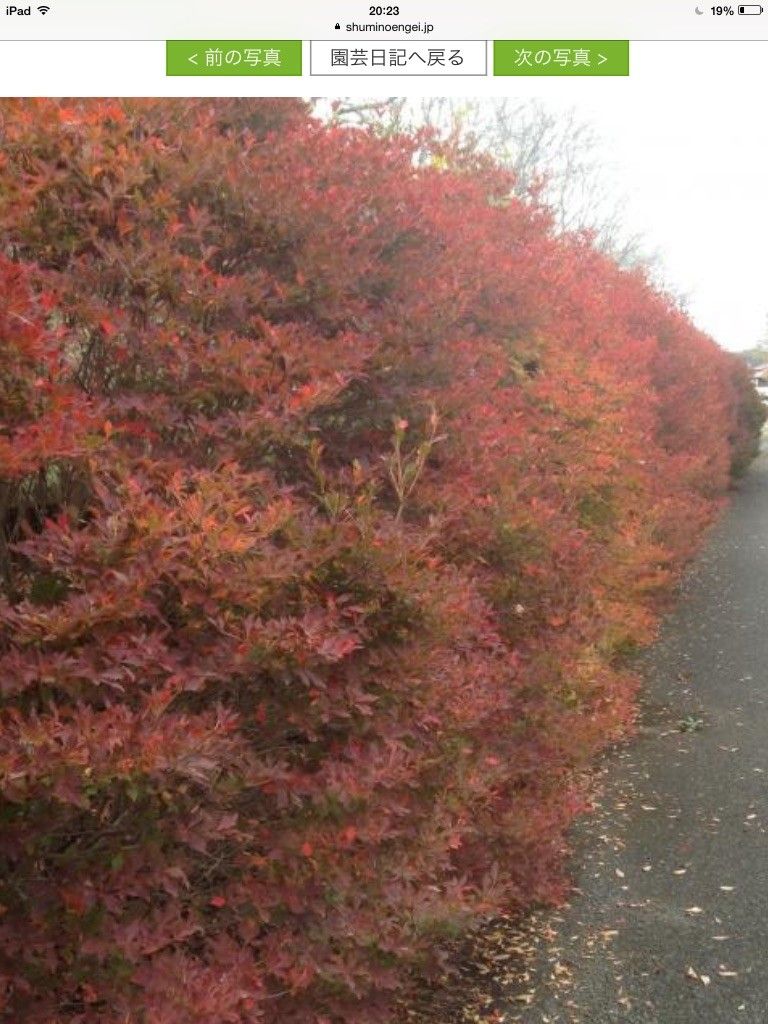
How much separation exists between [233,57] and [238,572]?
5.58 feet

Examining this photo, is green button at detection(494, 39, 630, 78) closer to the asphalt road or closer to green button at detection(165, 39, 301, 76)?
green button at detection(165, 39, 301, 76)

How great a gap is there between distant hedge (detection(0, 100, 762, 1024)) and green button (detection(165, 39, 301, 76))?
0.14 meters

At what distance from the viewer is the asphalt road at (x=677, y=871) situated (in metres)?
3.81

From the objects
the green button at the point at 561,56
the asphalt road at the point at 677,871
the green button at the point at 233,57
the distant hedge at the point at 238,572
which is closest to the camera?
the distant hedge at the point at 238,572

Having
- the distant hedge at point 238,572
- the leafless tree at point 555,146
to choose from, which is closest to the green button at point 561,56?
the distant hedge at point 238,572

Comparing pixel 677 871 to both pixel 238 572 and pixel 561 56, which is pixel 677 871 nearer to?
pixel 238 572

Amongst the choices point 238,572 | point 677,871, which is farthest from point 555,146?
point 238,572

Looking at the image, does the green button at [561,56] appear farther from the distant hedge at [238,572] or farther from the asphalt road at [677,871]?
the asphalt road at [677,871]

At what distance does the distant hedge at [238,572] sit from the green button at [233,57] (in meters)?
0.14

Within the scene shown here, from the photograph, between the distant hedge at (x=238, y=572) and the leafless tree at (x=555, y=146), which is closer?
the distant hedge at (x=238, y=572)

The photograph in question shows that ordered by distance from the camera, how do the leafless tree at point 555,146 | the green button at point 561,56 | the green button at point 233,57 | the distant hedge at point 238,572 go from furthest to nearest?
the leafless tree at point 555,146 < the green button at point 561,56 < the green button at point 233,57 < the distant hedge at point 238,572

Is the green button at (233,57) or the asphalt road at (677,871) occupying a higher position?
the green button at (233,57)

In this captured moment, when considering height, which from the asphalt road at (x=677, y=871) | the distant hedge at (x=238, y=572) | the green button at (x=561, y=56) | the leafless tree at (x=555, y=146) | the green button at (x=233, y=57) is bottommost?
the asphalt road at (x=677, y=871)

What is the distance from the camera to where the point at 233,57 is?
3.24m
